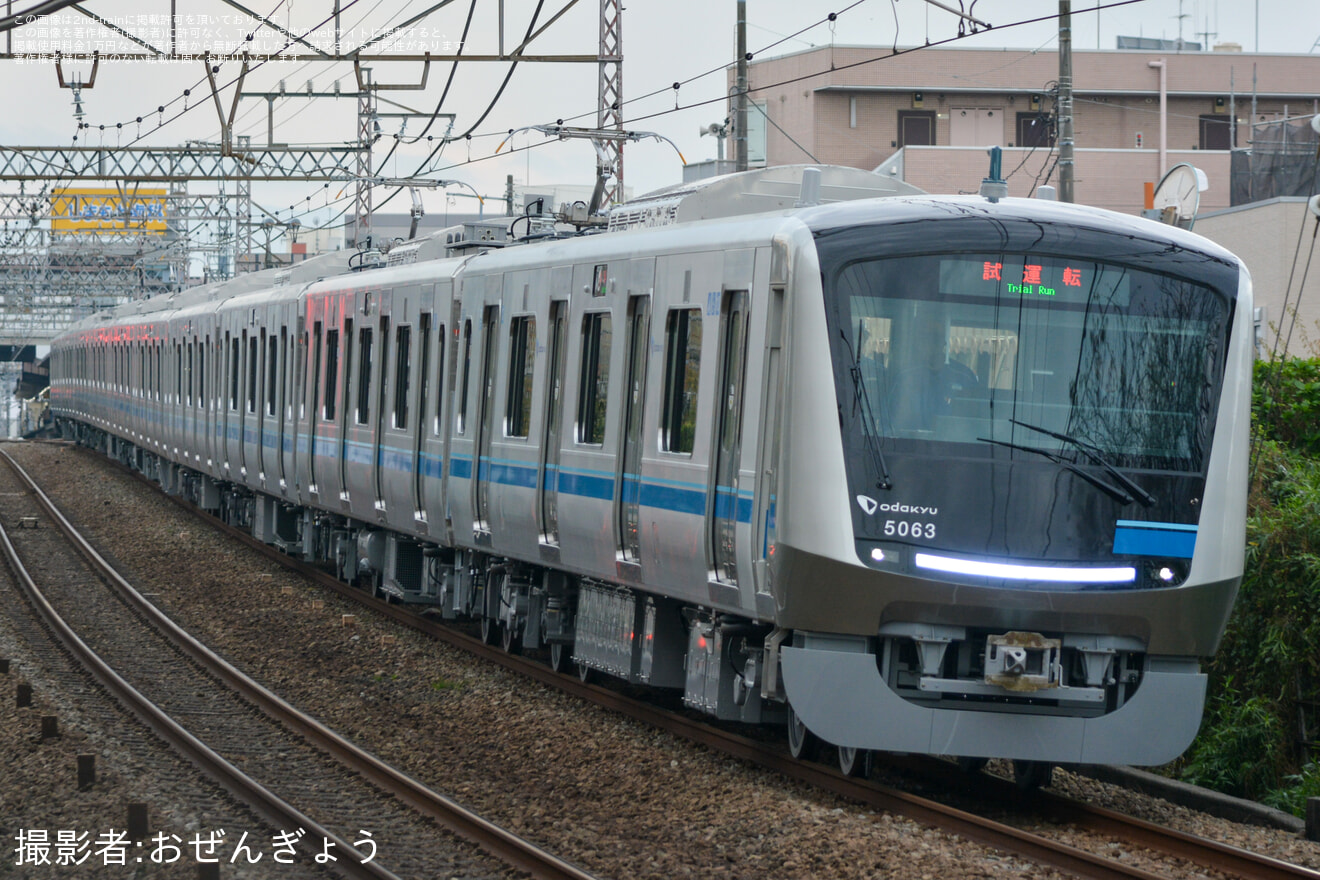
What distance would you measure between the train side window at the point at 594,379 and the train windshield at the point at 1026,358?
3091 mm

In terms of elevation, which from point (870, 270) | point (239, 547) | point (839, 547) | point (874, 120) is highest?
point (874, 120)

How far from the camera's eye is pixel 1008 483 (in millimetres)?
8508

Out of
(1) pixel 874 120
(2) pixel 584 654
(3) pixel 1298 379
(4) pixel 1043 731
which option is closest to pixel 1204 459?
(4) pixel 1043 731

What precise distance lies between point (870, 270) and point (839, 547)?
1348mm

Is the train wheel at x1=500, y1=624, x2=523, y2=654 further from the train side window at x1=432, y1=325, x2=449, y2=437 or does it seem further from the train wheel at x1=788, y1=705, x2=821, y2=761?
the train wheel at x1=788, y1=705, x2=821, y2=761

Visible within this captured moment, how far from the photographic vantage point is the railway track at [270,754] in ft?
27.1

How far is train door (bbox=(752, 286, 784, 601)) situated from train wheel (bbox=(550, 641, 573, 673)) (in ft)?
15.2

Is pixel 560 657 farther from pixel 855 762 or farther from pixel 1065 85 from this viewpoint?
pixel 1065 85

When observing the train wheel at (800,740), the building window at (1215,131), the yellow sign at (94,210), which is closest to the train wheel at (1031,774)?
the train wheel at (800,740)

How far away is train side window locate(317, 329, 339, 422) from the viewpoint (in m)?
18.7

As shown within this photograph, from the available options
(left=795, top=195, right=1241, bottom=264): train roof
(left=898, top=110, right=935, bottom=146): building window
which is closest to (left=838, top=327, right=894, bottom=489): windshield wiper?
(left=795, top=195, right=1241, bottom=264): train roof

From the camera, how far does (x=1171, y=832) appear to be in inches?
313

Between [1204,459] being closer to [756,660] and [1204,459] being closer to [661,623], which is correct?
[756,660]

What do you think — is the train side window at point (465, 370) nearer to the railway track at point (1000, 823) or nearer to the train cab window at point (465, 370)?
the train cab window at point (465, 370)
